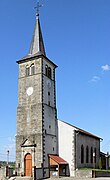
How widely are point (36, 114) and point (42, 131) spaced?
7.95ft

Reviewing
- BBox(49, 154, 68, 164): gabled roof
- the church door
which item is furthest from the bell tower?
BBox(49, 154, 68, 164): gabled roof

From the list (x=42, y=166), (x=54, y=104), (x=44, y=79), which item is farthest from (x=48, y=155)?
(x=44, y=79)

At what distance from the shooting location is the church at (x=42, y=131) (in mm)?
34156

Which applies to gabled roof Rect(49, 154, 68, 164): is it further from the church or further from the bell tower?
the bell tower

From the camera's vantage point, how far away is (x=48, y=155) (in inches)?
1362

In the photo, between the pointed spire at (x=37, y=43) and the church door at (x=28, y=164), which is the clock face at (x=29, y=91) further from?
the church door at (x=28, y=164)

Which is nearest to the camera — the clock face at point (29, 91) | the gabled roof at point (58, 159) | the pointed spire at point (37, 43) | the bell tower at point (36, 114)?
the gabled roof at point (58, 159)

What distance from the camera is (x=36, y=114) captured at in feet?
116

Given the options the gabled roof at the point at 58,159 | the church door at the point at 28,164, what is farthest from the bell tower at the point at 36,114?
the gabled roof at the point at 58,159

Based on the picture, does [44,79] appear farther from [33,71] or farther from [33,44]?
[33,44]

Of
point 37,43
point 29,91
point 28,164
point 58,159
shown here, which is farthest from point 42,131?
point 37,43

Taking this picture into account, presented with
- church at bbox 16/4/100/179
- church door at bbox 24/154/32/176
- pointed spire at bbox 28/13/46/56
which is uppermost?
pointed spire at bbox 28/13/46/56

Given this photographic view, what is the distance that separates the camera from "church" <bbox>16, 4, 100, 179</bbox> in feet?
112

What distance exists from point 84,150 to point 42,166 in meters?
8.11
